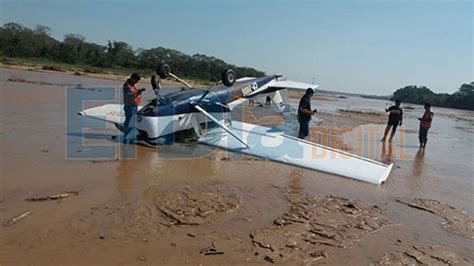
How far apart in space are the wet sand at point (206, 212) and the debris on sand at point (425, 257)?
15 mm

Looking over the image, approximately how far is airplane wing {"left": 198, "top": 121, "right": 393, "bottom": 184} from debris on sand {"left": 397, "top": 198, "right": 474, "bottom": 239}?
985mm

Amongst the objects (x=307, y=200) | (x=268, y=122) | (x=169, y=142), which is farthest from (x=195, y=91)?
(x=268, y=122)

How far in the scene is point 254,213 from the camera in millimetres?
5094

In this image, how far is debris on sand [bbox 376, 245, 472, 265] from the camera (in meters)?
4.09

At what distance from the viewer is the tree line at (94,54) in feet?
220

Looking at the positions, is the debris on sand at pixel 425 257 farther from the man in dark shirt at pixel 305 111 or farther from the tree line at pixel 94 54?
the tree line at pixel 94 54

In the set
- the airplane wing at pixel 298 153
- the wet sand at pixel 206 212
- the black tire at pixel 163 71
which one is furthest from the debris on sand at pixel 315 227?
the black tire at pixel 163 71

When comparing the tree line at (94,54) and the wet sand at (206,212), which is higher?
the tree line at (94,54)

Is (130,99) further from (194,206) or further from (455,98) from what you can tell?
(455,98)

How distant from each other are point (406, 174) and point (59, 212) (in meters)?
7.81

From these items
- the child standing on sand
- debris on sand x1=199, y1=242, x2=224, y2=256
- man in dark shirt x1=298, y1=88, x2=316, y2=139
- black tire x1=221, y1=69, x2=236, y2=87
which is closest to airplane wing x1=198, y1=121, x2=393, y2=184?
black tire x1=221, y1=69, x2=236, y2=87

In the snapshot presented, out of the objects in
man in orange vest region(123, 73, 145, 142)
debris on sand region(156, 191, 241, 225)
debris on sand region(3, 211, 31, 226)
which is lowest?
debris on sand region(156, 191, 241, 225)

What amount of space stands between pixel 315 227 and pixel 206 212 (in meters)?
1.45

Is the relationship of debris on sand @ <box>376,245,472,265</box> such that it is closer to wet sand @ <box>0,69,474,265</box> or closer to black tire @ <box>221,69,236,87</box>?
wet sand @ <box>0,69,474,265</box>
